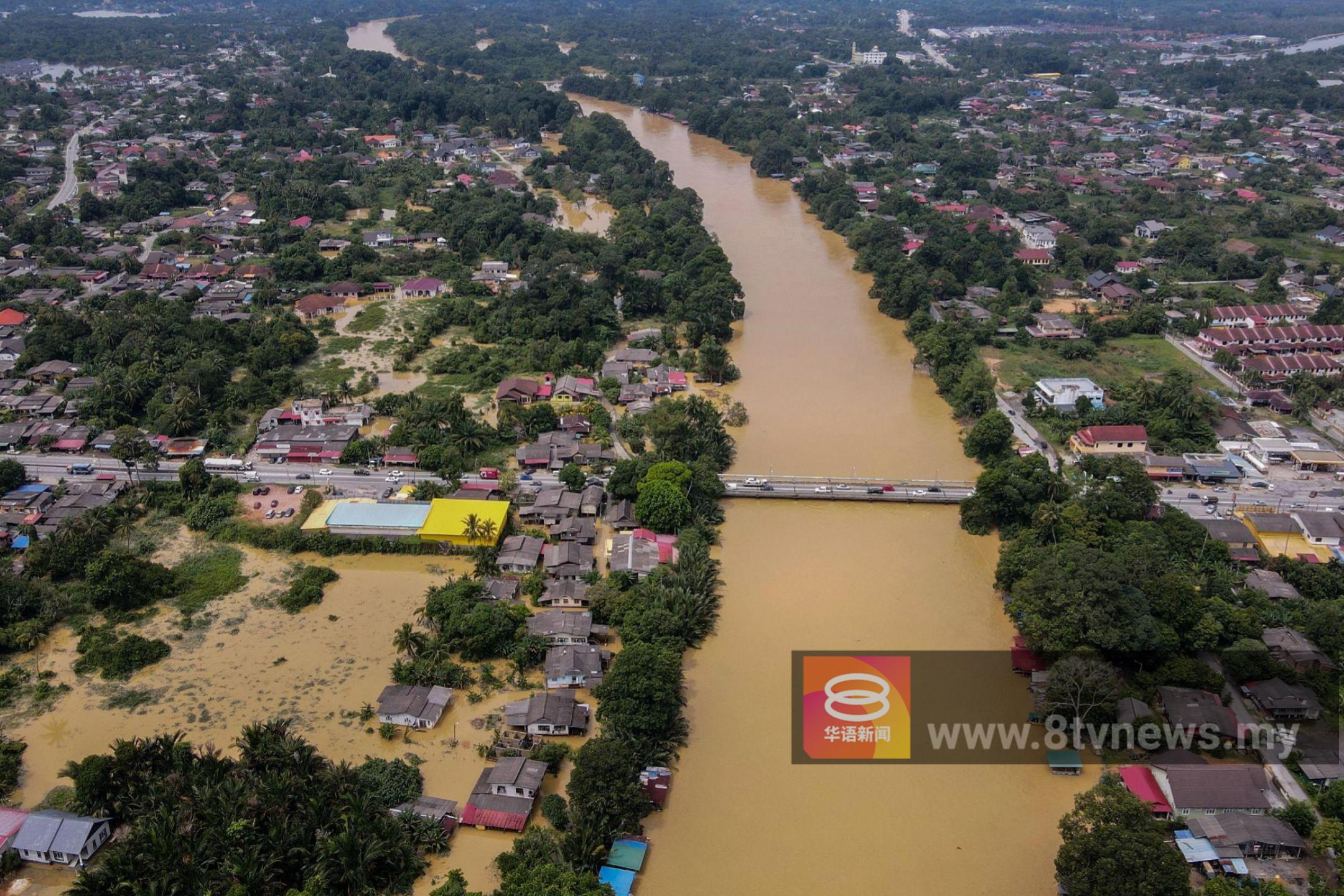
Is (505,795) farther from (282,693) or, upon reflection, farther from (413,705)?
(282,693)

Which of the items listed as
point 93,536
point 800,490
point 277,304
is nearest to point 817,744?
point 800,490

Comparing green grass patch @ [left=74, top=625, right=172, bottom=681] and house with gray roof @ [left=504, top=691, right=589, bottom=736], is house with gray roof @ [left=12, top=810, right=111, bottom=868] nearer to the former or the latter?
green grass patch @ [left=74, top=625, right=172, bottom=681]

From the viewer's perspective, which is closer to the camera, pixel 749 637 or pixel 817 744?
pixel 817 744

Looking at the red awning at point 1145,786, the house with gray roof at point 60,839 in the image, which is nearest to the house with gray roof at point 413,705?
the house with gray roof at point 60,839

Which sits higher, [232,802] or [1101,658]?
[232,802]

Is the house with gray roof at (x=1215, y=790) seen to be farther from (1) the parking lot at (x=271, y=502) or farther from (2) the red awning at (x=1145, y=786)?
(1) the parking lot at (x=271, y=502)

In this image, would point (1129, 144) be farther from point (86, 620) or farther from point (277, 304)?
point (86, 620)
